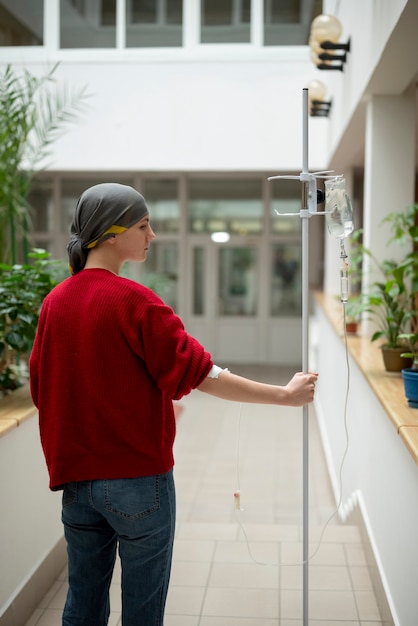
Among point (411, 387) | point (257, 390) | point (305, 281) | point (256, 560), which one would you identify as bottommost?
point (256, 560)

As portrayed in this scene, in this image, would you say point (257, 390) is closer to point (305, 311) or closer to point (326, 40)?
point (305, 311)

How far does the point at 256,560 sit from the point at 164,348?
199 cm

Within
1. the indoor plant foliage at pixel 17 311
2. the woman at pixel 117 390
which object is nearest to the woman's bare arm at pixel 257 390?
the woman at pixel 117 390

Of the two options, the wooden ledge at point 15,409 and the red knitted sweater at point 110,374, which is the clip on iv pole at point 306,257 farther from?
the wooden ledge at point 15,409

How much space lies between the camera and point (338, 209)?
233cm

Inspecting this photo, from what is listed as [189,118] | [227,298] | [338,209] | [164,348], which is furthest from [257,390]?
[227,298]

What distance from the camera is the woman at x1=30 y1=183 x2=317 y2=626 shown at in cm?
185

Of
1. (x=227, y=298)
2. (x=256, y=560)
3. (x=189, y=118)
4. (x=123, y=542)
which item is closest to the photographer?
(x=123, y=542)

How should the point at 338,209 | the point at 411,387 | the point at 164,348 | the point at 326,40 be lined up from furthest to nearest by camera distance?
the point at 326,40
the point at 411,387
the point at 338,209
the point at 164,348

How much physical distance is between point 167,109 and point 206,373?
7.69 m

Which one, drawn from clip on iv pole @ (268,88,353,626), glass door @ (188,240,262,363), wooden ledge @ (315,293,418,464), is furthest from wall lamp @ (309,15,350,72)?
glass door @ (188,240,262,363)

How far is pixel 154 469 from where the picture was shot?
1902 mm

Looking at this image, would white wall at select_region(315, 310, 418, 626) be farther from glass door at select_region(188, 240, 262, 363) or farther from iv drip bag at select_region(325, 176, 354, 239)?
glass door at select_region(188, 240, 262, 363)

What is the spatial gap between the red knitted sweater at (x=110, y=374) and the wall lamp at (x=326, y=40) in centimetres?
412
